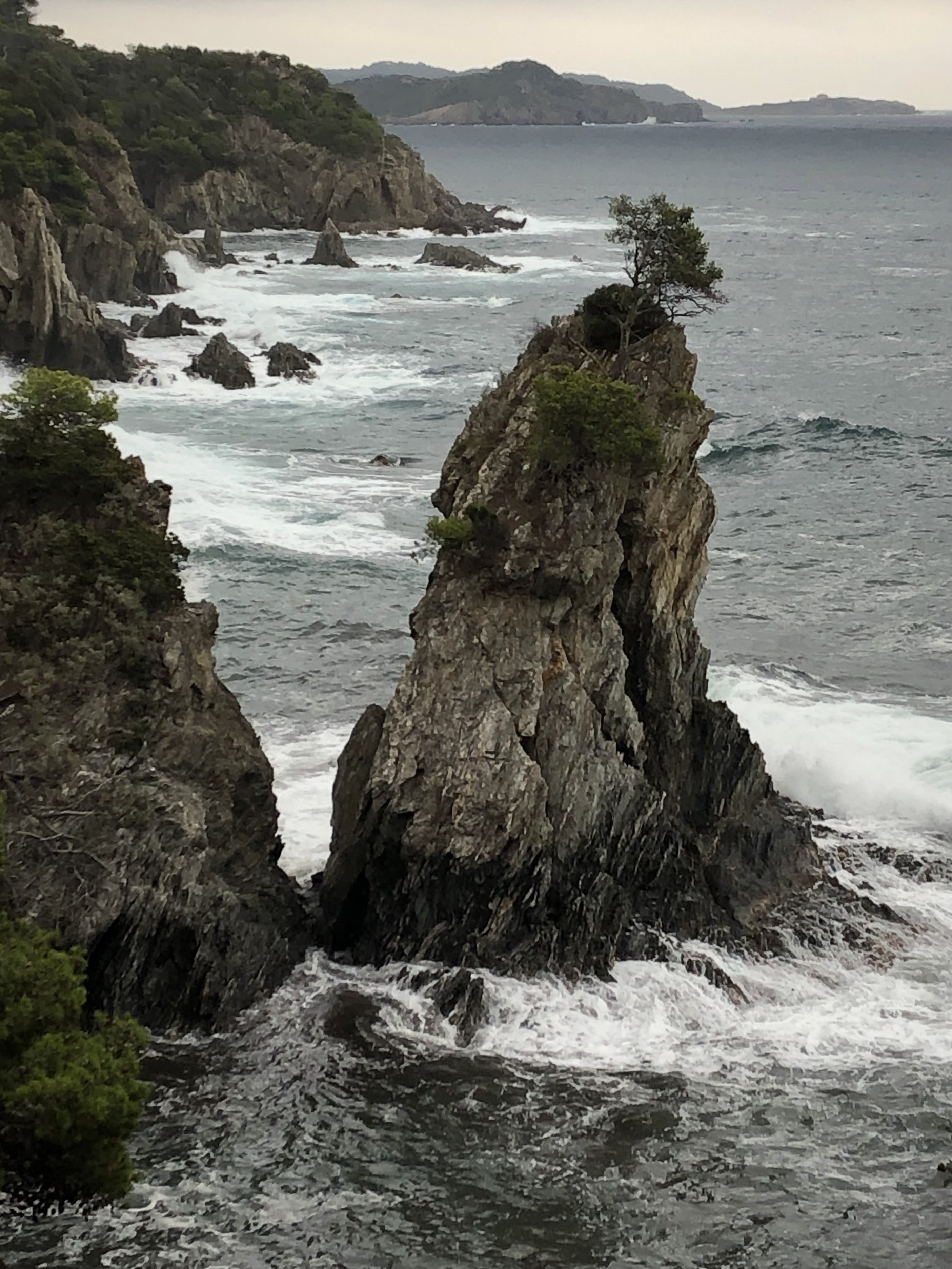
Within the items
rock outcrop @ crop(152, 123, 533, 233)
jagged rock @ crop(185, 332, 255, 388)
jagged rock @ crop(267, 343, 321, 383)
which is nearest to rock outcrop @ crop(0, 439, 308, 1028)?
A: jagged rock @ crop(185, 332, 255, 388)

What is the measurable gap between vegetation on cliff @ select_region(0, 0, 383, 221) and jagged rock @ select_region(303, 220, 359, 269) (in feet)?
60.7

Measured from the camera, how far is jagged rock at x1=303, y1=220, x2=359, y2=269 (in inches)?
4764

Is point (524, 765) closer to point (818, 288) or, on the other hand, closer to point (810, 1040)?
point (810, 1040)

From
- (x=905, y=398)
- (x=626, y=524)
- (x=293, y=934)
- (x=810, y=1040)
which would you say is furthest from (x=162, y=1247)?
(x=905, y=398)

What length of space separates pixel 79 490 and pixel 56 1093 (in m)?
14.0

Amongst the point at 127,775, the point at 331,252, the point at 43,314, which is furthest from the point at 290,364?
the point at 127,775

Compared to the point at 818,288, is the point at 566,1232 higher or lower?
lower

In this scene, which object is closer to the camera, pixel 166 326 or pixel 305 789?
pixel 305 789

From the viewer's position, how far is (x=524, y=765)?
26984 millimetres

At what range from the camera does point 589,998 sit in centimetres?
2670

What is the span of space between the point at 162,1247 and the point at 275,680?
21.4 m

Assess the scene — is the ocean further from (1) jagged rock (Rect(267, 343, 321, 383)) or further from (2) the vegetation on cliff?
(2) the vegetation on cliff

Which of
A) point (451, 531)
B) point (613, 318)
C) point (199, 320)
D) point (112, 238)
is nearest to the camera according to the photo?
point (451, 531)

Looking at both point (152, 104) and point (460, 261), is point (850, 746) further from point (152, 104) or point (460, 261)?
point (152, 104)
